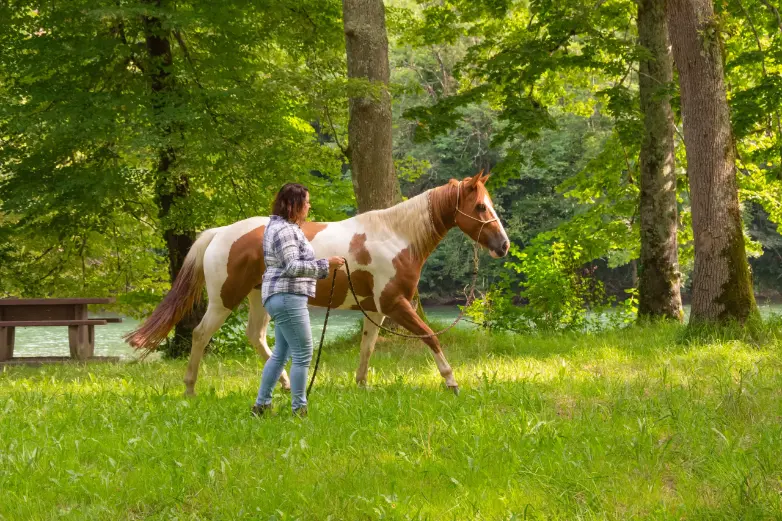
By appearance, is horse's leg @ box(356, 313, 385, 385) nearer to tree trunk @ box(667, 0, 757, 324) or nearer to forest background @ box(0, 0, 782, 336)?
forest background @ box(0, 0, 782, 336)

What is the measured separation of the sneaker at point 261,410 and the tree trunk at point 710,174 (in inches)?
241

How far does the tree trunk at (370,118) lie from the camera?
11.8 m

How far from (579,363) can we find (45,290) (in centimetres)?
1201

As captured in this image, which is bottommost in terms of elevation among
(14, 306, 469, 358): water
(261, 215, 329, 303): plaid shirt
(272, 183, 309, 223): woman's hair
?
(14, 306, 469, 358): water

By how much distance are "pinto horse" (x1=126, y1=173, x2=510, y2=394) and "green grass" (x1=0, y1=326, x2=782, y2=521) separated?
0.69m

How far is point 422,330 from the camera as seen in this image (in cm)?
745

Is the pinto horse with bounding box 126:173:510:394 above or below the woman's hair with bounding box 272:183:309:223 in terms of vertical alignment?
below

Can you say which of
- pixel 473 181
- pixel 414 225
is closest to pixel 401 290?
pixel 414 225

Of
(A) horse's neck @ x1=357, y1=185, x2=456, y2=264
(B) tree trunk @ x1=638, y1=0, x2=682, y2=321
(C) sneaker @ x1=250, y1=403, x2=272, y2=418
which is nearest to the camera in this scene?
(C) sneaker @ x1=250, y1=403, x2=272, y2=418

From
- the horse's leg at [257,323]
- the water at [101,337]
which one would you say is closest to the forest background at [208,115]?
the horse's leg at [257,323]

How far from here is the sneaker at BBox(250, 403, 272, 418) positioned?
6426 mm

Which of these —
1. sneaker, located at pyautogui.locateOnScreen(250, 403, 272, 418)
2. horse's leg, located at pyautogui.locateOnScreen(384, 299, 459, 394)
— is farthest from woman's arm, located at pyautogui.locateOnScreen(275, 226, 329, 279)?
horse's leg, located at pyautogui.locateOnScreen(384, 299, 459, 394)

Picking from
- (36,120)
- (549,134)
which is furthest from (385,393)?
(549,134)

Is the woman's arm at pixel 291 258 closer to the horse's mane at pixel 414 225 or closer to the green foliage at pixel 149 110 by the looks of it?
the horse's mane at pixel 414 225
